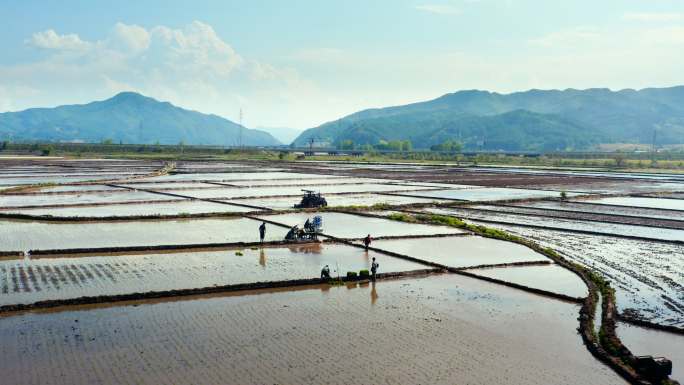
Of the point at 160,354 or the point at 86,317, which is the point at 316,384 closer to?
the point at 160,354

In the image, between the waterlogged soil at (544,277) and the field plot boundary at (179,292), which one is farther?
the waterlogged soil at (544,277)

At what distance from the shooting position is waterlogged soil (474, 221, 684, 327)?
57.0 feet

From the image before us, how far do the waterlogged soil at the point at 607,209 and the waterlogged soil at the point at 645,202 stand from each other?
95.4 inches

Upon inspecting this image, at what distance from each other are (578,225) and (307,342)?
25.1 m

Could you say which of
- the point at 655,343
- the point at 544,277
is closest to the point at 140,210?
the point at 544,277

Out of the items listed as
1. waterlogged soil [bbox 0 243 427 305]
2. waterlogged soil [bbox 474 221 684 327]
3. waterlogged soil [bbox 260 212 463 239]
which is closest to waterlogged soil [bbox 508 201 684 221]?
waterlogged soil [bbox 474 221 684 327]

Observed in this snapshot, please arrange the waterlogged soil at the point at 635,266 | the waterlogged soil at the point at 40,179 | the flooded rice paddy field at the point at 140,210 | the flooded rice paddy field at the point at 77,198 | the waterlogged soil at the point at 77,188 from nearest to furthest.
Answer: the waterlogged soil at the point at 635,266, the flooded rice paddy field at the point at 140,210, the flooded rice paddy field at the point at 77,198, the waterlogged soil at the point at 77,188, the waterlogged soil at the point at 40,179

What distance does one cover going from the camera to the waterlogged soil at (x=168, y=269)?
1820 cm

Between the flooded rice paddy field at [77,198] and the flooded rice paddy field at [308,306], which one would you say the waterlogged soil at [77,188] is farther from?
the flooded rice paddy field at [308,306]

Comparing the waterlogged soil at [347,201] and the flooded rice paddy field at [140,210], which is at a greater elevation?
the flooded rice paddy field at [140,210]

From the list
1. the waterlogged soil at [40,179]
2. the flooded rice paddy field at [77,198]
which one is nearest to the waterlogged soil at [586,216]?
the flooded rice paddy field at [77,198]

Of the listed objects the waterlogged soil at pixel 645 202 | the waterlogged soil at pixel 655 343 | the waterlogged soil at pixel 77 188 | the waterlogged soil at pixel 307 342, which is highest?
the waterlogged soil at pixel 77 188

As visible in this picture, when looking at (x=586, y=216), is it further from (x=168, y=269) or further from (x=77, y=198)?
(x=77, y=198)

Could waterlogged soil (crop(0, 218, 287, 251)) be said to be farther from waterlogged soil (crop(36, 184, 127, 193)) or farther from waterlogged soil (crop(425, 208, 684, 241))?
waterlogged soil (crop(36, 184, 127, 193))
